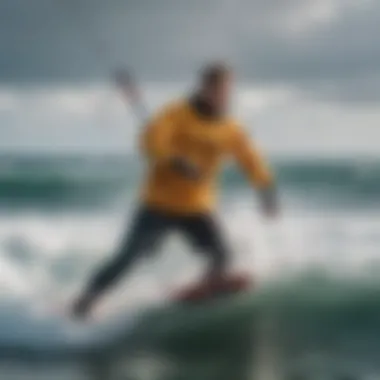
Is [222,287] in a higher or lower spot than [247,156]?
lower

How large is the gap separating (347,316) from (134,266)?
0.35 meters

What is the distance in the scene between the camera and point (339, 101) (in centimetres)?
144

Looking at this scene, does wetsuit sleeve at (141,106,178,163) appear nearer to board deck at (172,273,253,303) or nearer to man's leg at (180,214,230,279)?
man's leg at (180,214,230,279)

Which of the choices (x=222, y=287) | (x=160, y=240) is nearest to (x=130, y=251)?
(x=160, y=240)

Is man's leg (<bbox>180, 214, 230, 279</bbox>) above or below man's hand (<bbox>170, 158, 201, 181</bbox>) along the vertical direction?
below

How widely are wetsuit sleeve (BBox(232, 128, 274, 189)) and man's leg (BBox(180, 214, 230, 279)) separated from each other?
10 cm

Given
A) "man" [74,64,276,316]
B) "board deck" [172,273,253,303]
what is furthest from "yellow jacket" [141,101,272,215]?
"board deck" [172,273,253,303]

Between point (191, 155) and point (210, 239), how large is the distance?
14cm

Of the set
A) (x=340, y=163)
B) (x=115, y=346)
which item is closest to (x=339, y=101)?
(x=340, y=163)

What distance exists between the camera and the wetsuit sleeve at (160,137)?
4.65 ft

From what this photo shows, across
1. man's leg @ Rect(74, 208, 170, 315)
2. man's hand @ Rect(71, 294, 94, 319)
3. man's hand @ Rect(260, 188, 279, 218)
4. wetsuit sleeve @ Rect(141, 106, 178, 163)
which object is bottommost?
man's hand @ Rect(71, 294, 94, 319)

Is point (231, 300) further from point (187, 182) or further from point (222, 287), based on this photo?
point (187, 182)

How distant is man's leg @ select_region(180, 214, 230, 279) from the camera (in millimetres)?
1416

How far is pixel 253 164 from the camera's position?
1.42 meters
